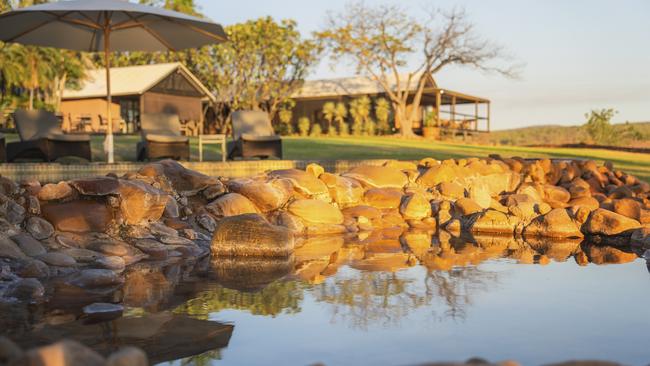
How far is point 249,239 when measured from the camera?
6.09 meters

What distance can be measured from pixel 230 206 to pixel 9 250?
259cm

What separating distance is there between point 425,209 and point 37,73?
23426mm

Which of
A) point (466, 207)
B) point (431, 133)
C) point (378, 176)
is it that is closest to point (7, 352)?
point (466, 207)

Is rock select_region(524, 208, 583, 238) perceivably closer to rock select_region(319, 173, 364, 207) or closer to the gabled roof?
rock select_region(319, 173, 364, 207)

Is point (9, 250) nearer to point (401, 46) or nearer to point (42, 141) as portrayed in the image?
point (42, 141)

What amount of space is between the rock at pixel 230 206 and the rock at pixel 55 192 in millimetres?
1524

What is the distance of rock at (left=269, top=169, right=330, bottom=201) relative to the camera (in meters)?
8.17

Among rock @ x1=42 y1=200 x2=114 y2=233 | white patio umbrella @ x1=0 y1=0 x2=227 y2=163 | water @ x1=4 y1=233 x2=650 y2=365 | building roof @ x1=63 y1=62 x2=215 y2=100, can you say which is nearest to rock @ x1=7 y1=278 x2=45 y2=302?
water @ x1=4 y1=233 x2=650 y2=365

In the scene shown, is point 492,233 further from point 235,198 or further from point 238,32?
point 238,32

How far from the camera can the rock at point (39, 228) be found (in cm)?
563

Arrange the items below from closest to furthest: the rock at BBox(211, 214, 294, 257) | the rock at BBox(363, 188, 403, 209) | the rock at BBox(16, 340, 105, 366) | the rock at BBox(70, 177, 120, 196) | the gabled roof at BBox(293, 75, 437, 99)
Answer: the rock at BBox(16, 340, 105, 366)
the rock at BBox(211, 214, 294, 257)
the rock at BBox(70, 177, 120, 196)
the rock at BBox(363, 188, 403, 209)
the gabled roof at BBox(293, 75, 437, 99)

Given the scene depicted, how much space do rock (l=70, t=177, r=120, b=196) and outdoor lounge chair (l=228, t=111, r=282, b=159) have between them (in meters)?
4.33

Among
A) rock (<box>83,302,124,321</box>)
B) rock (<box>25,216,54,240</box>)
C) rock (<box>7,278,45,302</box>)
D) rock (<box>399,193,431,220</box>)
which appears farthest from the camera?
rock (<box>399,193,431,220</box>)

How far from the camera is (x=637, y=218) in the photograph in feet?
25.6
